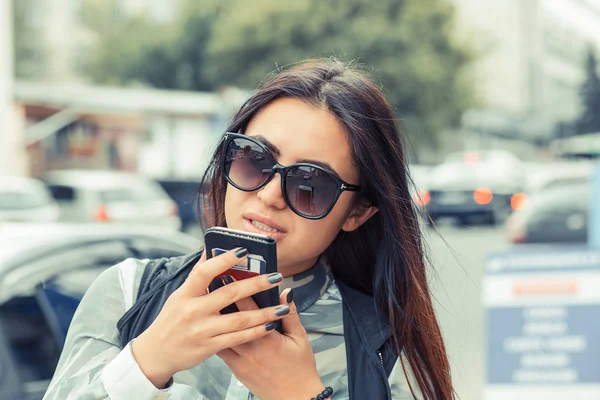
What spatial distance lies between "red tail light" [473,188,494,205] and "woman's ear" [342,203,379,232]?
519 inches

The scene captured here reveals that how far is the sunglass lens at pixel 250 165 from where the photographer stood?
1.34 m

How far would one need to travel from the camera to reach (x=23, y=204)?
437 inches

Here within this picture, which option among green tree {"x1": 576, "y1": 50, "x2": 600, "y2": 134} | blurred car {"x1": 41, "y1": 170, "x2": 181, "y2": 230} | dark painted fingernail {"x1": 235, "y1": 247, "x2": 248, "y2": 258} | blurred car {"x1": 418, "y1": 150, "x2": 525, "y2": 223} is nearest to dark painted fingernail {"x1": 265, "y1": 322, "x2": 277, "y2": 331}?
dark painted fingernail {"x1": 235, "y1": 247, "x2": 248, "y2": 258}

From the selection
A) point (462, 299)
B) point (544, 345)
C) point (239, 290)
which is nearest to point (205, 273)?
point (239, 290)

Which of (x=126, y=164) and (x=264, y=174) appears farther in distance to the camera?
(x=126, y=164)

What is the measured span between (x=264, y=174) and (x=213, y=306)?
36 cm

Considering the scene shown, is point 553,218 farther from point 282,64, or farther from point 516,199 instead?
point 282,64

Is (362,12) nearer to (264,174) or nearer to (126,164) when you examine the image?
(126,164)

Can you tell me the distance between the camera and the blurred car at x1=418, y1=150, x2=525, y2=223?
14234 mm

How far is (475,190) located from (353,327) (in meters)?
13.4

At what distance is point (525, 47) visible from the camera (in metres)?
25.0

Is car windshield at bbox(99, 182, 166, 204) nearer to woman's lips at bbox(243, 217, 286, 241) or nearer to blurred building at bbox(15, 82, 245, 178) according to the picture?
blurred building at bbox(15, 82, 245, 178)

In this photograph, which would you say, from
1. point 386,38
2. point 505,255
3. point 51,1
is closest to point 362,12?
point 386,38

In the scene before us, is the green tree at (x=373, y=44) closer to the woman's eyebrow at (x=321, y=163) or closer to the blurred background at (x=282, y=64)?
the blurred background at (x=282, y=64)
